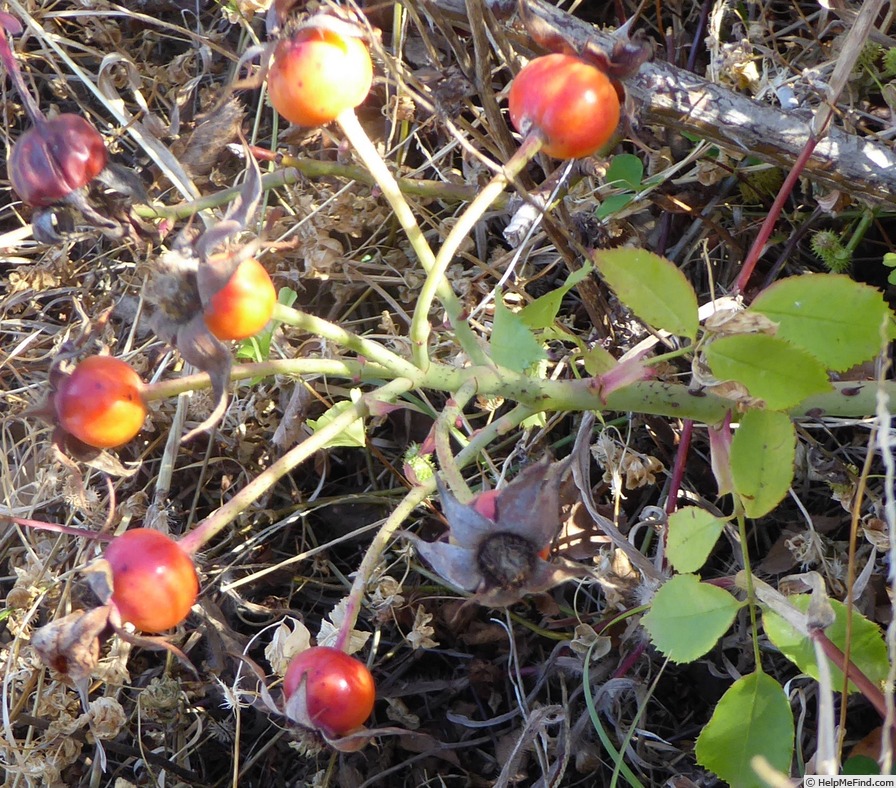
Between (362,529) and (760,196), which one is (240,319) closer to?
(362,529)

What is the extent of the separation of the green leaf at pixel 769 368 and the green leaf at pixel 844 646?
25 cm

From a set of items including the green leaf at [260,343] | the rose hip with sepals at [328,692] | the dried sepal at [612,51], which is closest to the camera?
the rose hip with sepals at [328,692]

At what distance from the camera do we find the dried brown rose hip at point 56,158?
1006 millimetres

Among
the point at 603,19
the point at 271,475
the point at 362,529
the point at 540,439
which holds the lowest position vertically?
the point at 362,529

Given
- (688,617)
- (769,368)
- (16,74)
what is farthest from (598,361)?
(16,74)

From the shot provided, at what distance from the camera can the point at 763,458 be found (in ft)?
3.12

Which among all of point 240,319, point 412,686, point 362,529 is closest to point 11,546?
point 362,529

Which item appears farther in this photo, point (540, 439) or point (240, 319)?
point (540, 439)

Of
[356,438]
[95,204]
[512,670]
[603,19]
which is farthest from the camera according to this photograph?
[603,19]

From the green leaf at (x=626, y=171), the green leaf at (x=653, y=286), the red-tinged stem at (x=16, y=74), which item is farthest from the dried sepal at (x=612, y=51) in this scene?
the red-tinged stem at (x=16, y=74)

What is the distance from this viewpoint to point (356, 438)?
123 centimetres

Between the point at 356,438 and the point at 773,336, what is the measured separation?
0.60 meters

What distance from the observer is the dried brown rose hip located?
1006mm

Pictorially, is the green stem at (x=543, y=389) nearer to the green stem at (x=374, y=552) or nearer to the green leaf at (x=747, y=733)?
the green stem at (x=374, y=552)
